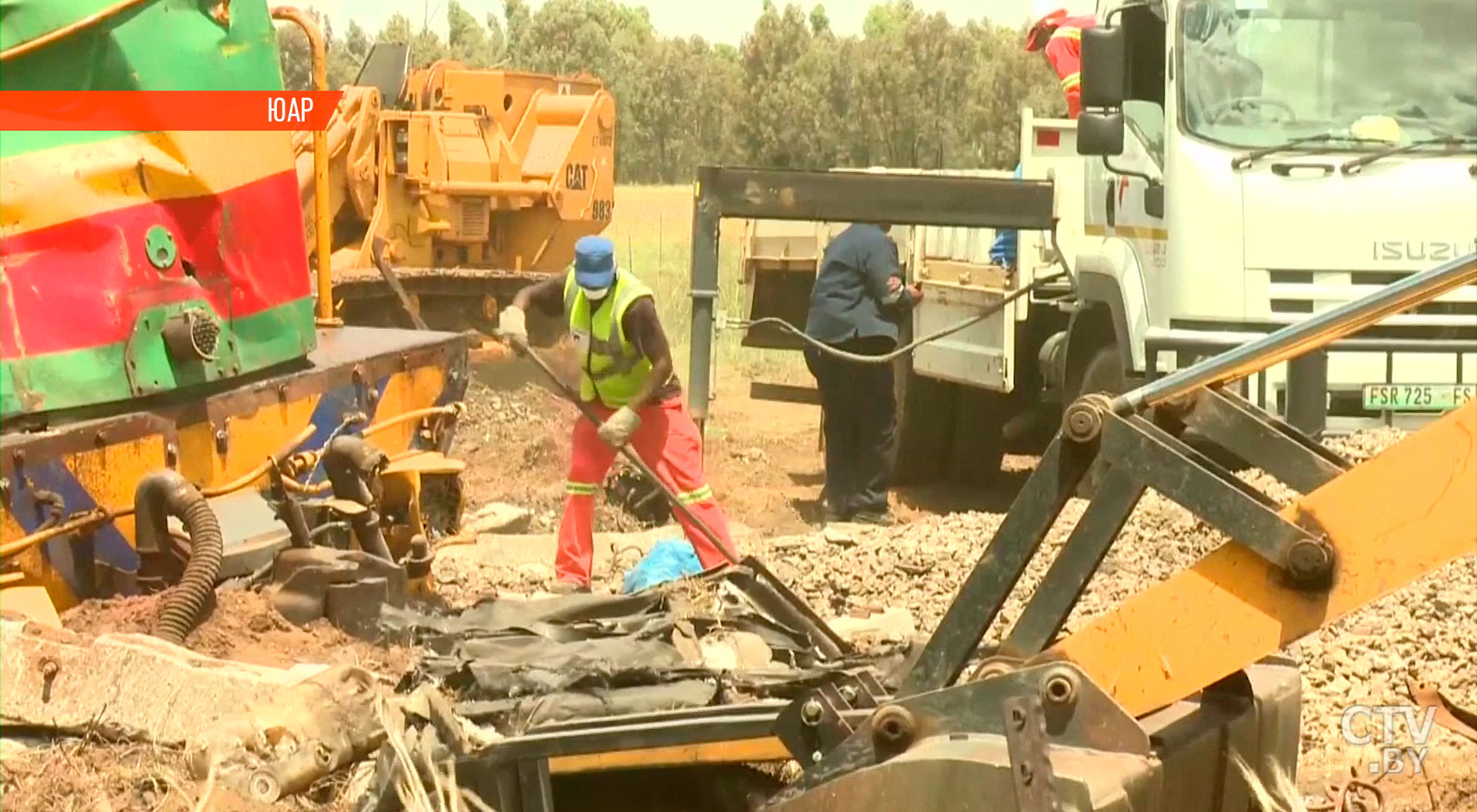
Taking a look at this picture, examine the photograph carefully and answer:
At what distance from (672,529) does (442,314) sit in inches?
222

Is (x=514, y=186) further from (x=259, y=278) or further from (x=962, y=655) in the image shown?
(x=962, y=655)

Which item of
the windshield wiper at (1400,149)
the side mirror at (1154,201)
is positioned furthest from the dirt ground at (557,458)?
the windshield wiper at (1400,149)

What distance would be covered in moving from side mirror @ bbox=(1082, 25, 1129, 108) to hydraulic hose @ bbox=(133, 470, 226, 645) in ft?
14.9

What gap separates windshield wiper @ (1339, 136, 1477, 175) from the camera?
7.84 m

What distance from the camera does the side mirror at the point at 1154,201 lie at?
8.17m

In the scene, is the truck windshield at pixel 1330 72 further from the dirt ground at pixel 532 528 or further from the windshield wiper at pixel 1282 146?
the dirt ground at pixel 532 528

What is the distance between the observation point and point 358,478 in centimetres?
559

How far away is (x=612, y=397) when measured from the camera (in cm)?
838

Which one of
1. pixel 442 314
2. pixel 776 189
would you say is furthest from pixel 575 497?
pixel 442 314

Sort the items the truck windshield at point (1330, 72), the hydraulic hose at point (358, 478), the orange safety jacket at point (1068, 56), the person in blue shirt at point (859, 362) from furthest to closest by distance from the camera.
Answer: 1. the person in blue shirt at point (859, 362)
2. the orange safety jacket at point (1068, 56)
3. the truck windshield at point (1330, 72)
4. the hydraulic hose at point (358, 478)

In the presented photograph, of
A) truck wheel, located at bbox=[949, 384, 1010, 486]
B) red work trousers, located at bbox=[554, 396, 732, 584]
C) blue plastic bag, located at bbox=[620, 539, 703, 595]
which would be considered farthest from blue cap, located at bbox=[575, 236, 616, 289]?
truck wheel, located at bbox=[949, 384, 1010, 486]

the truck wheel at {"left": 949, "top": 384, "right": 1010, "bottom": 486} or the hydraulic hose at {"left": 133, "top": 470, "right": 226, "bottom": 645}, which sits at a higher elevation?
the hydraulic hose at {"left": 133, "top": 470, "right": 226, "bottom": 645}

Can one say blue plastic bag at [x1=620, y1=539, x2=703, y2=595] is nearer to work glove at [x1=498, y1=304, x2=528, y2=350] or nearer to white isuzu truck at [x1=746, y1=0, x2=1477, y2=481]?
work glove at [x1=498, y1=304, x2=528, y2=350]

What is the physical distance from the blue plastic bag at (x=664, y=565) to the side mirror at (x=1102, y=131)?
2325 millimetres
